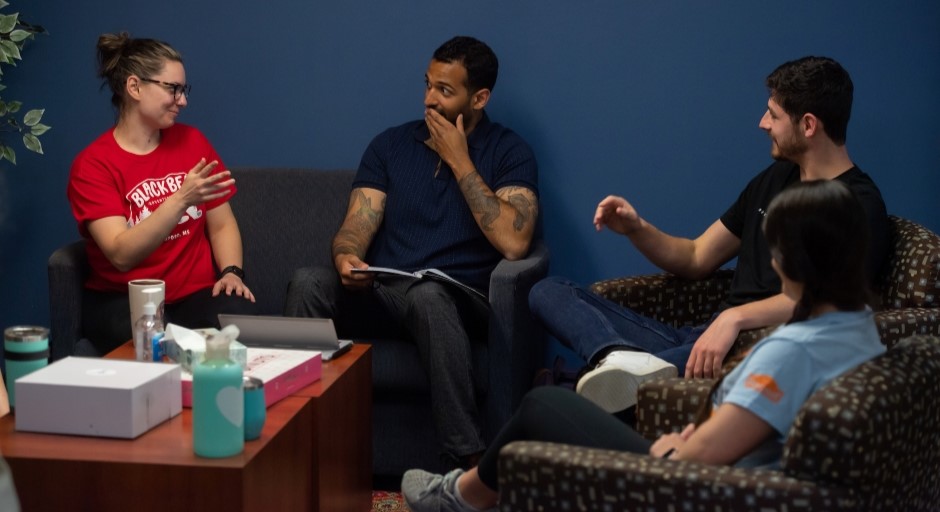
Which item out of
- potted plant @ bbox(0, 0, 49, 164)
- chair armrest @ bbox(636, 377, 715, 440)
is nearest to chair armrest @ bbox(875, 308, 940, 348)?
chair armrest @ bbox(636, 377, 715, 440)

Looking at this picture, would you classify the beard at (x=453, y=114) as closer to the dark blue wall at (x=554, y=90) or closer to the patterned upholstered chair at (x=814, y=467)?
the dark blue wall at (x=554, y=90)

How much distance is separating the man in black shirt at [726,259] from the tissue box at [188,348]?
817 millimetres

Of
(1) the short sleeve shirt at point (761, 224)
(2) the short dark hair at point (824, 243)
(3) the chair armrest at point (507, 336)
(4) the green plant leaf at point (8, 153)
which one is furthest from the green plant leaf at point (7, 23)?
(2) the short dark hair at point (824, 243)

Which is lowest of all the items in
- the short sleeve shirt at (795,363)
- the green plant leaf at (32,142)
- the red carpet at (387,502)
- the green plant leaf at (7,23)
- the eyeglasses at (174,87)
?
the red carpet at (387,502)

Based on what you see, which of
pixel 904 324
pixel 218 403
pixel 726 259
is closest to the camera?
pixel 218 403

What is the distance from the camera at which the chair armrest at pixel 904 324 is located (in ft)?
8.32

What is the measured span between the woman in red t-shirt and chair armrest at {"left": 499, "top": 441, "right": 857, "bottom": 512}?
1.53 metres

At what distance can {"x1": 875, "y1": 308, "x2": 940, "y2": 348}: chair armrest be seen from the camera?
2.54 meters

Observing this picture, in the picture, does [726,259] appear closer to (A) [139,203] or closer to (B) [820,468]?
(B) [820,468]

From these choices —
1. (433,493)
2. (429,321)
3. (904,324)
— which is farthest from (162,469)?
(904,324)

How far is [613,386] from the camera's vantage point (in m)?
2.64

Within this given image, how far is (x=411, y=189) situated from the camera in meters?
3.50

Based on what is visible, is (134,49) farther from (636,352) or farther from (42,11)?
(636,352)

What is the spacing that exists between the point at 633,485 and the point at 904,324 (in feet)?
3.29
